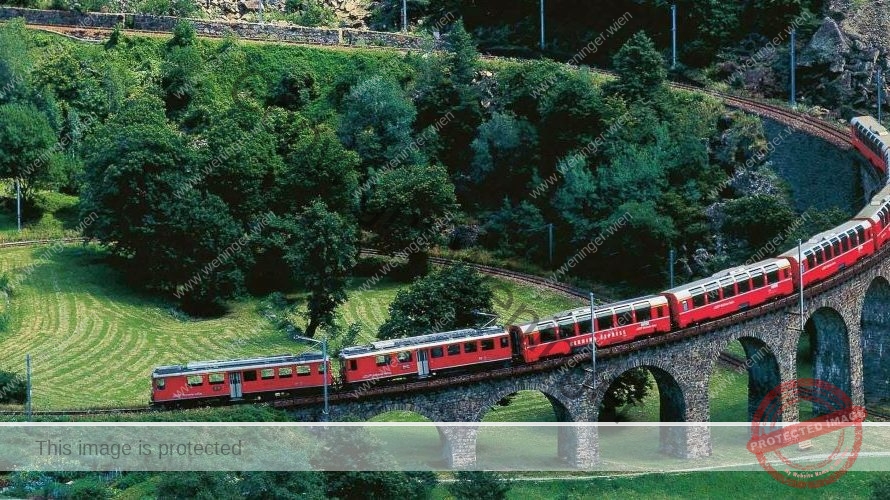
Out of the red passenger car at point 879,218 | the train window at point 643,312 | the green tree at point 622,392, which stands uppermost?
the red passenger car at point 879,218

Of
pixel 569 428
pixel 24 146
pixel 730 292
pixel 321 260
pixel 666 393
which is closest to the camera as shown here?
pixel 569 428

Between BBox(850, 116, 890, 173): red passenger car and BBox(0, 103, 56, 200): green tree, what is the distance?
168ft

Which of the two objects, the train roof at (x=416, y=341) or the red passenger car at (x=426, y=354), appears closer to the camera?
the red passenger car at (x=426, y=354)

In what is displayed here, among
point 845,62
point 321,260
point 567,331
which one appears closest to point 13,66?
point 321,260

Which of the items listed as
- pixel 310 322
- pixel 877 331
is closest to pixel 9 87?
pixel 310 322

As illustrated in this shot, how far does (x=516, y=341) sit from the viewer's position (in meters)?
82.1

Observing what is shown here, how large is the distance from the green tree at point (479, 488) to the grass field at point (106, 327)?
19123 mm

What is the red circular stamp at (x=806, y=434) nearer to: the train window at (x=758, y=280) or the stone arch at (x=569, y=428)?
the train window at (x=758, y=280)

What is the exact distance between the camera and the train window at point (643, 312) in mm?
83750

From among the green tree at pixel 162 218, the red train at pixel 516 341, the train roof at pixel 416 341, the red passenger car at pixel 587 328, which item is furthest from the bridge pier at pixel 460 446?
the green tree at pixel 162 218

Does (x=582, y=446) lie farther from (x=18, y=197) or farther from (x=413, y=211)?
(x=18, y=197)

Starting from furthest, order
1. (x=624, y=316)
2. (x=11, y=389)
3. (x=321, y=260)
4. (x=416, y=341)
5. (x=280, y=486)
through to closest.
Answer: (x=321, y=260) → (x=11, y=389) → (x=624, y=316) → (x=416, y=341) → (x=280, y=486)

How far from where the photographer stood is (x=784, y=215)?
105 metres

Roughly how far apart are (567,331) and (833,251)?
16.6m
